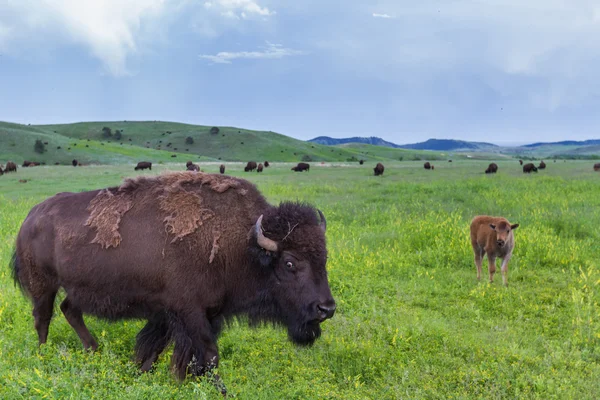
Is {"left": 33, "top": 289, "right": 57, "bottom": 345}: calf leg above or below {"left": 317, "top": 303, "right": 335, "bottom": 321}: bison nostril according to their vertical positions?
below

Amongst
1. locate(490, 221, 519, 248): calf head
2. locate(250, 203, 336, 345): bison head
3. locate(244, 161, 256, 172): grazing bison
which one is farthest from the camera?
locate(244, 161, 256, 172): grazing bison

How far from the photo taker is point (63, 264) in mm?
5254

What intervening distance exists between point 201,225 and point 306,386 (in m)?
2.09

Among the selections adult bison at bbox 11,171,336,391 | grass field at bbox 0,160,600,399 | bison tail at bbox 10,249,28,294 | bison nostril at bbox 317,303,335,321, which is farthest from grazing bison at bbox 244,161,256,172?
bison nostril at bbox 317,303,335,321

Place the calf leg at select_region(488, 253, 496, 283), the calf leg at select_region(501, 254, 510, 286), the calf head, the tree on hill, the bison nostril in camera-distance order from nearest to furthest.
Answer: the bison nostril → the calf leg at select_region(501, 254, 510, 286) → the calf head → the calf leg at select_region(488, 253, 496, 283) → the tree on hill

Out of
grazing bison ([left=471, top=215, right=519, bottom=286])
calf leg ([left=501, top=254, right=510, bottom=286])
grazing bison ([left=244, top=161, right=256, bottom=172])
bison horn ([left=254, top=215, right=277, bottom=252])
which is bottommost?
grazing bison ([left=244, top=161, right=256, bottom=172])

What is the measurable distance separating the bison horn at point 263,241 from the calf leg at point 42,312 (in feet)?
9.40

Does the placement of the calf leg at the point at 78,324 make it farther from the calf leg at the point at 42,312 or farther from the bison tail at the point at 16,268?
the bison tail at the point at 16,268

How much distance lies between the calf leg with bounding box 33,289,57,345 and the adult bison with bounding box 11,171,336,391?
1.02ft

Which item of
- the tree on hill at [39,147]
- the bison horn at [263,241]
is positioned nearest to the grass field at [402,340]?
the bison horn at [263,241]

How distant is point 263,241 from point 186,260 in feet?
2.85

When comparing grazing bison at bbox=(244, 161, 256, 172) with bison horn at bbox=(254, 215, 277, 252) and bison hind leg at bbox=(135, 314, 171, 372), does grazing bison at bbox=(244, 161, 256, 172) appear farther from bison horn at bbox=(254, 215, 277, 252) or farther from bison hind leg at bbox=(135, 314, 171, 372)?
bison horn at bbox=(254, 215, 277, 252)

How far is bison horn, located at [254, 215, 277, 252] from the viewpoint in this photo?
15.6 ft

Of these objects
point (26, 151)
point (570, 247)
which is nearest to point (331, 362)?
point (570, 247)
